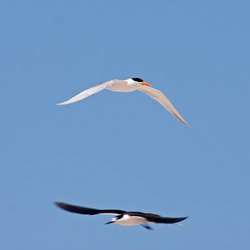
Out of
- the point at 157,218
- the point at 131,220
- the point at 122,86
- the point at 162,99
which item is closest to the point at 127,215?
the point at 131,220

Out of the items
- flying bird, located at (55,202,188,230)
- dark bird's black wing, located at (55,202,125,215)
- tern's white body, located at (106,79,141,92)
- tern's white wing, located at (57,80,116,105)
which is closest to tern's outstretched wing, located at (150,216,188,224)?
flying bird, located at (55,202,188,230)

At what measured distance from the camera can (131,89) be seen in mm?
25109

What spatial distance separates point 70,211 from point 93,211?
888 mm

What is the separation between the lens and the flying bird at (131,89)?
19872 millimetres

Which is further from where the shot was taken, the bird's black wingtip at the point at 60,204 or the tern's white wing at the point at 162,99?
the tern's white wing at the point at 162,99

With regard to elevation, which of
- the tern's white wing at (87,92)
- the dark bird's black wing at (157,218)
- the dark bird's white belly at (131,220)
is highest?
the tern's white wing at (87,92)

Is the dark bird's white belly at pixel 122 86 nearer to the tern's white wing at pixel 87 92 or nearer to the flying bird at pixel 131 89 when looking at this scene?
the flying bird at pixel 131 89

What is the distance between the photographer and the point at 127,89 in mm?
24734

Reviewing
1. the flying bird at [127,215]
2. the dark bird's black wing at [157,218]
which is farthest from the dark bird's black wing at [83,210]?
the dark bird's black wing at [157,218]

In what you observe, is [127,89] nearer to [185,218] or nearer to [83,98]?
[83,98]

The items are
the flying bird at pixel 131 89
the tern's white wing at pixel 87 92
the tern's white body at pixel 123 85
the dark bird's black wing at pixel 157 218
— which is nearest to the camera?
the tern's white wing at pixel 87 92

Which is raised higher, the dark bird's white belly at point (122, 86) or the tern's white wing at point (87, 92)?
Answer: the dark bird's white belly at point (122, 86)

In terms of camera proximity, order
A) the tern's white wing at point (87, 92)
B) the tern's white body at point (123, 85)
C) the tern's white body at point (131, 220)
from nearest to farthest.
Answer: the tern's white wing at point (87, 92), the tern's white body at point (131, 220), the tern's white body at point (123, 85)

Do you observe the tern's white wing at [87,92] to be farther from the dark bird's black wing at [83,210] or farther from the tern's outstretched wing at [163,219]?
the tern's outstretched wing at [163,219]
